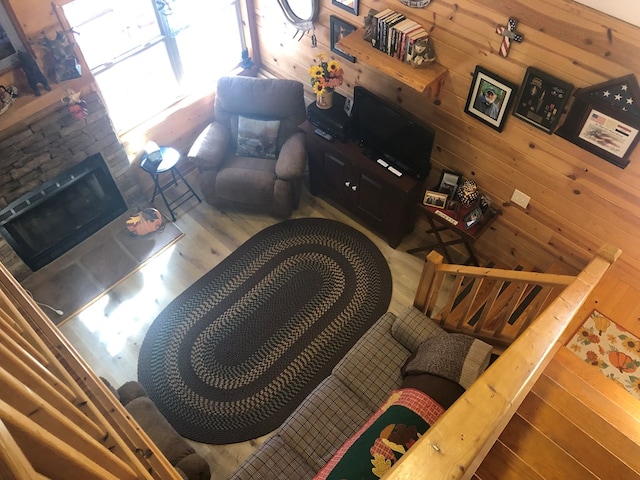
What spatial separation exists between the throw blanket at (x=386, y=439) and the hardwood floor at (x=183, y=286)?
3.36ft

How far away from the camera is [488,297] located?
298 cm

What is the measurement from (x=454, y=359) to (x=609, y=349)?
111cm

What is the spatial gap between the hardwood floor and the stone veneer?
0.78 meters

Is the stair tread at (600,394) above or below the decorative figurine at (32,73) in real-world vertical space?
below

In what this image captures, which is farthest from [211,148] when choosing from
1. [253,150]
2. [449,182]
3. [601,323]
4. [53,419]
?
[53,419]

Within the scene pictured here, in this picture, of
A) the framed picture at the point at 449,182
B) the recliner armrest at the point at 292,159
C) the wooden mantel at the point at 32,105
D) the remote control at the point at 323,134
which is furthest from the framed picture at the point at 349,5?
the wooden mantel at the point at 32,105

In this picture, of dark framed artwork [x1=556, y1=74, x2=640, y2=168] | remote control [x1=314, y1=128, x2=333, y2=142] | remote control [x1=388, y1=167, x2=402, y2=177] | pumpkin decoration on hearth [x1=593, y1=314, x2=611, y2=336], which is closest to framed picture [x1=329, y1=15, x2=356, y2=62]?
remote control [x1=314, y1=128, x2=333, y2=142]

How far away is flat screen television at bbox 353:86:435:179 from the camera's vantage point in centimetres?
371

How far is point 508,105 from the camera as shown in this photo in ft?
10.5

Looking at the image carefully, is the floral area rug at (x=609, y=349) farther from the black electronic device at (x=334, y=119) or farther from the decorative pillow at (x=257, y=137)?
the decorative pillow at (x=257, y=137)

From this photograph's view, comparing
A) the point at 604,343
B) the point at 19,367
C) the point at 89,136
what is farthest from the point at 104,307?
the point at 604,343

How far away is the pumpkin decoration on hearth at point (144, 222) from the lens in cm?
444

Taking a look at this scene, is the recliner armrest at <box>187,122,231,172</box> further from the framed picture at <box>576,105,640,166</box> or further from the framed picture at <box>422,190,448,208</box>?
the framed picture at <box>576,105,640,166</box>

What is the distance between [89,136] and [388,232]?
2491 millimetres
